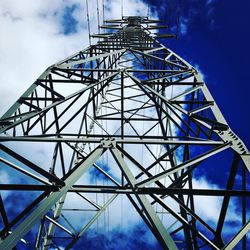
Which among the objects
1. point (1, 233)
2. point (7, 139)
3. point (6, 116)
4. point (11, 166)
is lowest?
point (1, 233)

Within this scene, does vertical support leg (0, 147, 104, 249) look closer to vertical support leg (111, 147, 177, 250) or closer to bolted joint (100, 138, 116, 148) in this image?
bolted joint (100, 138, 116, 148)

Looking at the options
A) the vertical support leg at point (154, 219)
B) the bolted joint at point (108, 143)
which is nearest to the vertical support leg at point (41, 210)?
the bolted joint at point (108, 143)

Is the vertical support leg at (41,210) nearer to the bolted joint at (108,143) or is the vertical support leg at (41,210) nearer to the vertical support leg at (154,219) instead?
the bolted joint at (108,143)

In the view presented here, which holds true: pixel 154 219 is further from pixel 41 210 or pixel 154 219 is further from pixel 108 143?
pixel 108 143

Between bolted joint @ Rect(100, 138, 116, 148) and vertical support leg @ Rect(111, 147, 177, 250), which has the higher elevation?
bolted joint @ Rect(100, 138, 116, 148)

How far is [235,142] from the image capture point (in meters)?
5.67

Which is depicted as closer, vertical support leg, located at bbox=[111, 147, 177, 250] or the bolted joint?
vertical support leg, located at bbox=[111, 147, 177, 250]

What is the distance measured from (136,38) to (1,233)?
39.6 ft

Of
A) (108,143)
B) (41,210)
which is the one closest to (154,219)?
(41,210)

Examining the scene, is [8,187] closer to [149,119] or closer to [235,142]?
[235,142]

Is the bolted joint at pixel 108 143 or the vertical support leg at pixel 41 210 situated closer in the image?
the vertical support leg at pixel 41 210

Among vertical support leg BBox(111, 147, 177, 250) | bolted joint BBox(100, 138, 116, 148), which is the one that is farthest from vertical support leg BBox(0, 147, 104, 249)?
vertical support leg BBox(111, 147, 177, 250)

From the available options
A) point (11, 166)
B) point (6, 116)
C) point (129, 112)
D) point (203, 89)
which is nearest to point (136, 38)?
point (129, 112)

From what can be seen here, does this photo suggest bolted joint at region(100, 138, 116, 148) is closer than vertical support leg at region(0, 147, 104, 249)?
No
